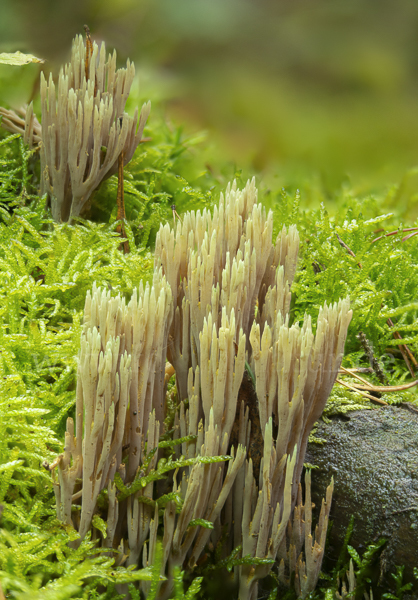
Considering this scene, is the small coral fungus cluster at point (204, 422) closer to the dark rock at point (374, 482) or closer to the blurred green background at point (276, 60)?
the dark rock at point (374, 482)

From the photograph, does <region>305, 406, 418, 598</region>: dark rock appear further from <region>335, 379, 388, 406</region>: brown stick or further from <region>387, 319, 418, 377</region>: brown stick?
<region>387, 319, 418, 377</region>: brown stick

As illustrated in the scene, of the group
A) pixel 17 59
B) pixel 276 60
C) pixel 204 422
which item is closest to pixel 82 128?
pixel 17 59

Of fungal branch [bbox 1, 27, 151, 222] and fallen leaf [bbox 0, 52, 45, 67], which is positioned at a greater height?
fallen leaf [bbox 0, 52, 45, 67]

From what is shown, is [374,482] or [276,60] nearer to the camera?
[374,482]

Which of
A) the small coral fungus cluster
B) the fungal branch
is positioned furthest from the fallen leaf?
the small coral fungus cluster

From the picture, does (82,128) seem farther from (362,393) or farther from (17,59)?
(362,393)

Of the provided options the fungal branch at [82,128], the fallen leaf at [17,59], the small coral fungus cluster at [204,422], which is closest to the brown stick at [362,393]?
the small coral fungus cluster at [204,422]

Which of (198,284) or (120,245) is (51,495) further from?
(120,245)
